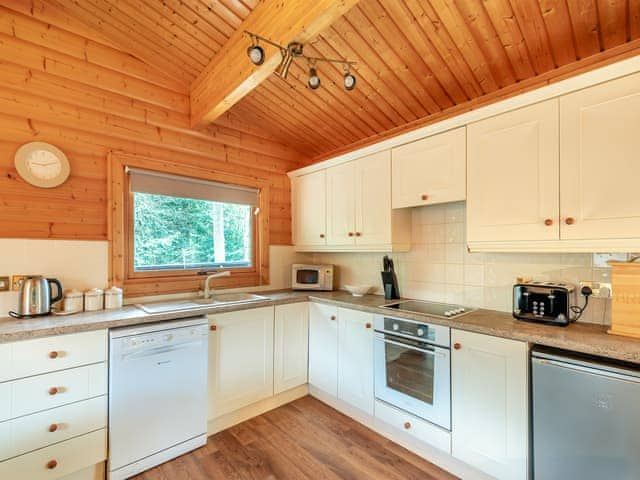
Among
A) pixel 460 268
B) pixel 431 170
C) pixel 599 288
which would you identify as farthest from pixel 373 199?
pixel 599 288

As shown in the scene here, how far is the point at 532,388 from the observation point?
1.56 m

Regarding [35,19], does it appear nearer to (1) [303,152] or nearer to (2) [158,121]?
(2) [158,121]

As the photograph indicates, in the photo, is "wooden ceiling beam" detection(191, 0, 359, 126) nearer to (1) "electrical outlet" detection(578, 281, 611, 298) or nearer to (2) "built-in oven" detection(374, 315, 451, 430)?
(2) "built-in oven" detection(374, 315, 451, 430)

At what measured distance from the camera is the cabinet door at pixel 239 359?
2.27 metres

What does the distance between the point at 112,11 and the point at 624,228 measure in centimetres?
327

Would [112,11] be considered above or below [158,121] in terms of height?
above

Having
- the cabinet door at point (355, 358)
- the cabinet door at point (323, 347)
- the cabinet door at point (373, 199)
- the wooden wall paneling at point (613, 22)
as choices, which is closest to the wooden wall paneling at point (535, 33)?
the wooden wall paneling at point (613, 22)

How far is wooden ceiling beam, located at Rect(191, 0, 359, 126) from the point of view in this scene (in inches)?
62.7

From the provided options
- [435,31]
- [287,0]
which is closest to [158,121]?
[287,0]

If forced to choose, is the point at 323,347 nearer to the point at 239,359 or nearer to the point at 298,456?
the point at 239,359

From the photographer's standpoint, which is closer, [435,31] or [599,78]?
[599,78]

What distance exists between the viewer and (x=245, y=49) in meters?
2.08

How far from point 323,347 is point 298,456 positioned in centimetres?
81

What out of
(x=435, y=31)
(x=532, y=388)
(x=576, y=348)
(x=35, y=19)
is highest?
(x=35, y=19)
